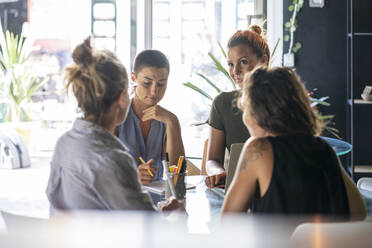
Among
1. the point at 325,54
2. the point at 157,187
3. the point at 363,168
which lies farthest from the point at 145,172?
the point at 325,54

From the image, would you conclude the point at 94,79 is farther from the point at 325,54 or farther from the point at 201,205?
the point at 325,54

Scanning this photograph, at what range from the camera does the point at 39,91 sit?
18.0 feet

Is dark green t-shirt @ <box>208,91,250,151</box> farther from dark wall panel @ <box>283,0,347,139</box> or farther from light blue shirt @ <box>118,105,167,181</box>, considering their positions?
dark wall panel @ <box>283,0,347,139</box>

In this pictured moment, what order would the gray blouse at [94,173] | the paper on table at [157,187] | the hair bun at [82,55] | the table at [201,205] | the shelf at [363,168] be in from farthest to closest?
the shelf at [363,168], the paper on table at [157,187], the table at [201,205], the hair bun at [82,55], the gray blouse at [94,173]

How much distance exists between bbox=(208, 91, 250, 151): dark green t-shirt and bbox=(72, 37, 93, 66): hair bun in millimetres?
1004

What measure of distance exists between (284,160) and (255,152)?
72mm

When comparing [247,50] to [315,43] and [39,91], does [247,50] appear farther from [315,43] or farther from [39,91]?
[39,91]

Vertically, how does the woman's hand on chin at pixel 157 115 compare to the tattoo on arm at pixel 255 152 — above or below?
above

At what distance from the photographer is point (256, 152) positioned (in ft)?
3.58

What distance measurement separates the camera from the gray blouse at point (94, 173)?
1029 mm

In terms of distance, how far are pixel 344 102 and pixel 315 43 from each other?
1.84 feet

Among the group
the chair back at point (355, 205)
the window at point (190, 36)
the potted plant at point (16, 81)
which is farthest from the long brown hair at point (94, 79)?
the potted plant at point (16, 81)

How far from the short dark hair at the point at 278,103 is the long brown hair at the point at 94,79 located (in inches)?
13.4

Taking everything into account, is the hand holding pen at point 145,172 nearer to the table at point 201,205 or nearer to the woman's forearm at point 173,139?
the table at point 201,205
